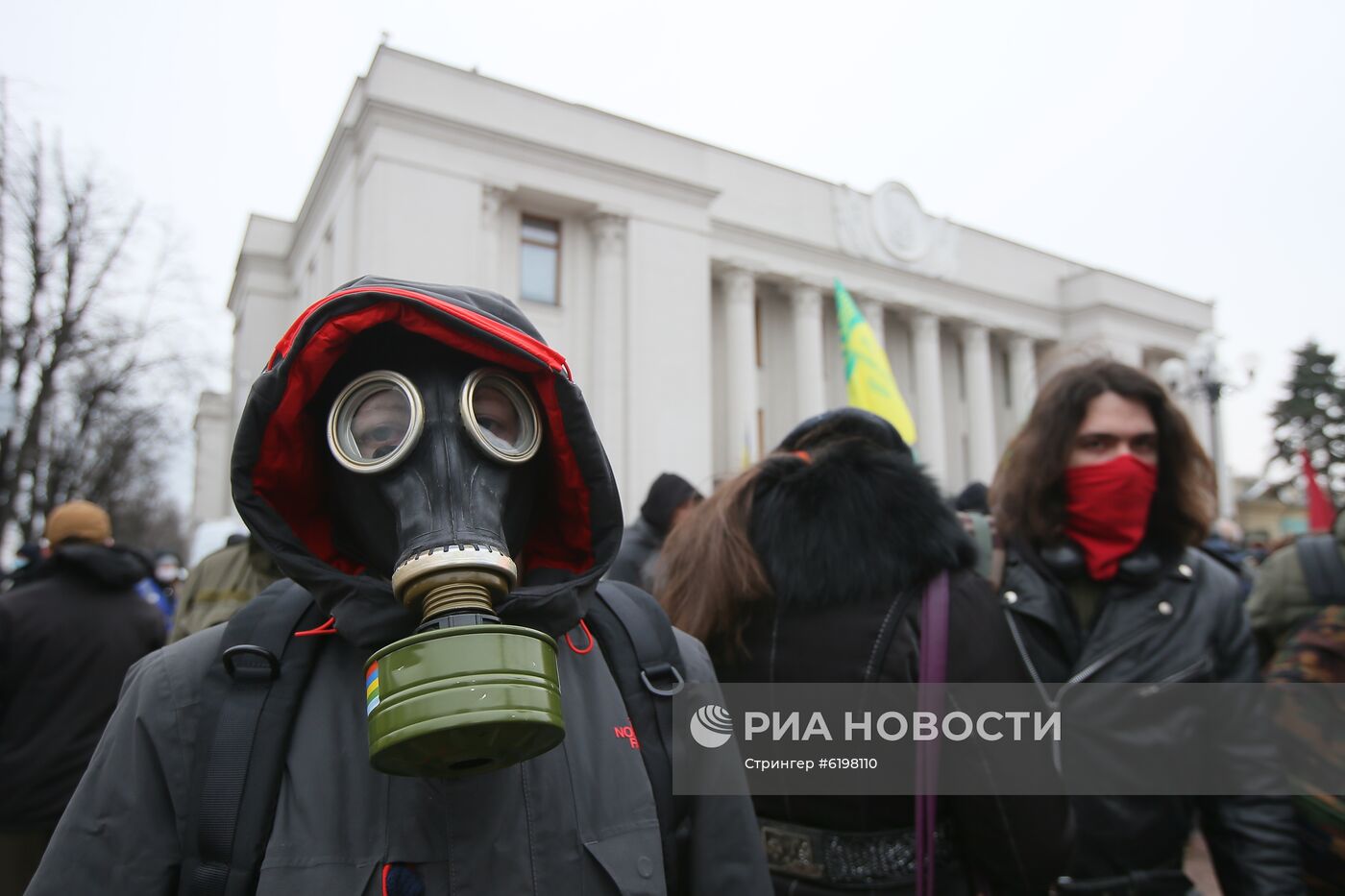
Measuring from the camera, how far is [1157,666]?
2.48 metres

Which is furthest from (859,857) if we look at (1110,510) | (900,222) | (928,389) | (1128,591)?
Result: (900,222)

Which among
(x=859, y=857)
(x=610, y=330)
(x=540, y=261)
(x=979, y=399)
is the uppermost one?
(x=540, y=261)

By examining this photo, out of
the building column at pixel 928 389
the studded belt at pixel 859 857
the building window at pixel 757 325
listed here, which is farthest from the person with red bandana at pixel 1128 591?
the building column at pixel 928 389

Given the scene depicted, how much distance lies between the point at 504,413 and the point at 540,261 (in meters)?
21.9

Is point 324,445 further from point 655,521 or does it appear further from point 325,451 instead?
point 655,521

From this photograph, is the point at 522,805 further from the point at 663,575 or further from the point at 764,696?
the point at 663,575

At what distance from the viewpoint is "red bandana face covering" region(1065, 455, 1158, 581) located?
274 centimetres

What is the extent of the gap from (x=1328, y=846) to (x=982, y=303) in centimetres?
3154

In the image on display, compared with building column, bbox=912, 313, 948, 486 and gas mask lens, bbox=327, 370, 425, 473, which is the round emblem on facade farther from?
gas mask lens, bbox=327, 370, 425, 473

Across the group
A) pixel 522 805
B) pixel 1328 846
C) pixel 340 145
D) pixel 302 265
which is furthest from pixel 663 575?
pixel 302 265

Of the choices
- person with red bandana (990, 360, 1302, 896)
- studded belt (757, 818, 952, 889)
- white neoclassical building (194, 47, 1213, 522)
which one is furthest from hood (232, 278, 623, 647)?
white neoclassical building (194, 47, 1213, 522)

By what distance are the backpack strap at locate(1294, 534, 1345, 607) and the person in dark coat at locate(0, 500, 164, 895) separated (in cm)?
457

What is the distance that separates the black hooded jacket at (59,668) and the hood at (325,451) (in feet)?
10.2

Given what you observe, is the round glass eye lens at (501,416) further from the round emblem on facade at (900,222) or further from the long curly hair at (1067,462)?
the round emblem on facade at (900,222)
